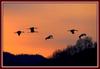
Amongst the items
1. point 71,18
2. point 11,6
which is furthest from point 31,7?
point 71,18

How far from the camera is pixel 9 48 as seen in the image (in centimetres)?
243

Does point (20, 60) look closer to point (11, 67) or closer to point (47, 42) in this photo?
point (11, 67)

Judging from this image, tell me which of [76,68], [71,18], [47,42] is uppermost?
[71,18]

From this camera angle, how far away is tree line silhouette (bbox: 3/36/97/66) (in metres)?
2.44

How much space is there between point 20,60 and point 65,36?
1.22 feet

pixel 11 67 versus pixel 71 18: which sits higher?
pixel 71 18

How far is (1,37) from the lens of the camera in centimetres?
244

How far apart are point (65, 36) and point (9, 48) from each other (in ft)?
1.37

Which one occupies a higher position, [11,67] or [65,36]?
[65,36]

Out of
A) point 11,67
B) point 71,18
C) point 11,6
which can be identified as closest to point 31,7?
point 11,6

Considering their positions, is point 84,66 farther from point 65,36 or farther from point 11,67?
point 11,67

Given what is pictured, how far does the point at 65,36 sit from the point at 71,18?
0.46 ft

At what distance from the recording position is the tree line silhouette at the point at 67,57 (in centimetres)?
244

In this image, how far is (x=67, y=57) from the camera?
245 cm
